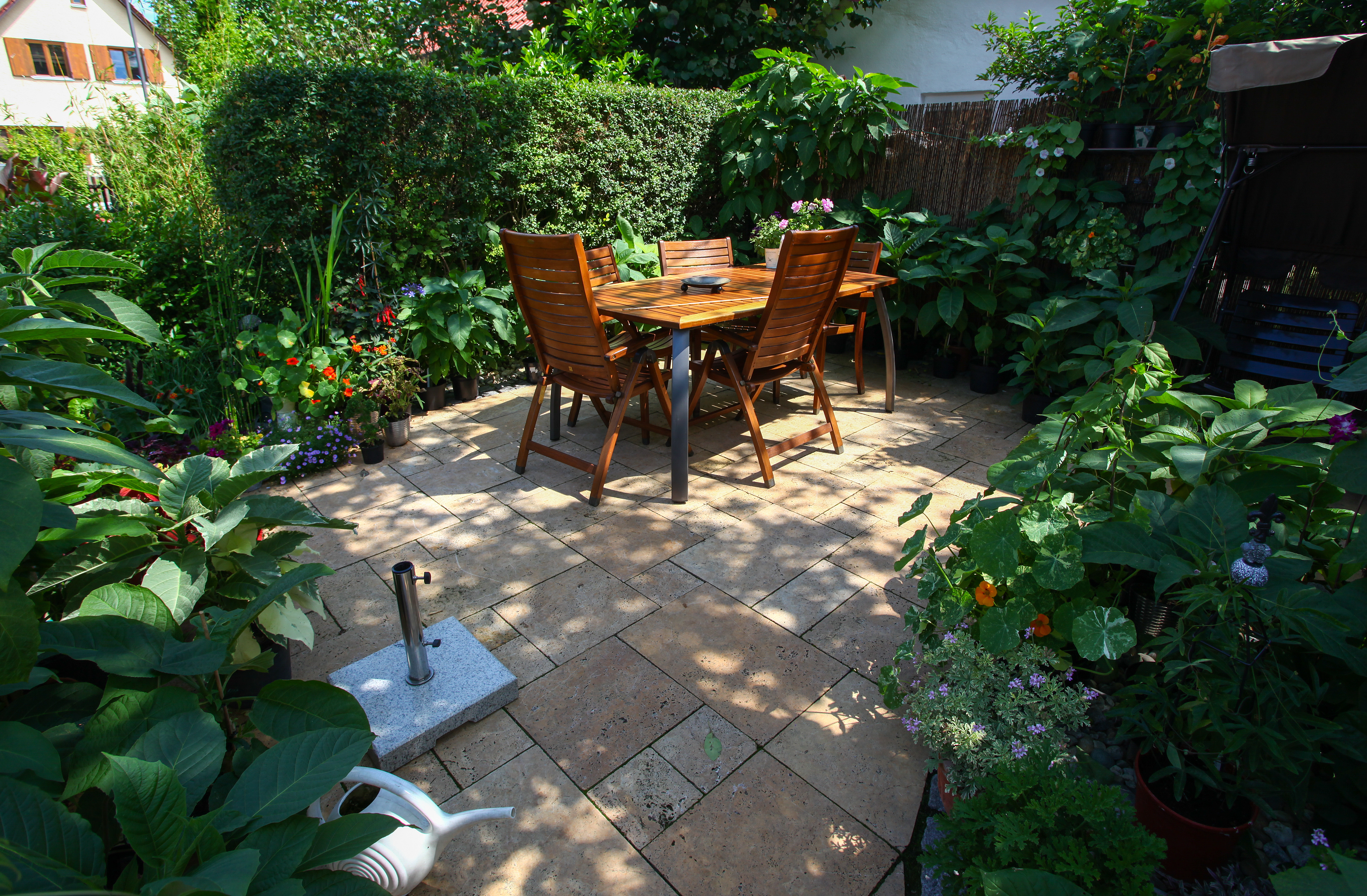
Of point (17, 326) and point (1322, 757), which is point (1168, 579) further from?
point (17, 326)

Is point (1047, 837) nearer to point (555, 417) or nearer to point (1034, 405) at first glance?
point (555, 417)

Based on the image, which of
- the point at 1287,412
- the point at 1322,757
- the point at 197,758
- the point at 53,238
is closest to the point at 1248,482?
the point at 1287,412

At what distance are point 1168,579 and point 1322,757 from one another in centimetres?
35

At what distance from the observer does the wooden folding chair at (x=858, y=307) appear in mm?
4078

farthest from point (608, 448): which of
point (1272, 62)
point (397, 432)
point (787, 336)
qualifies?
point (1272, 62)

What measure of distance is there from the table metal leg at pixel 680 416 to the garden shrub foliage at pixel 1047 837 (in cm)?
194

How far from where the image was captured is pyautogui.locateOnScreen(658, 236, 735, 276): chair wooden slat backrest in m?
4.25

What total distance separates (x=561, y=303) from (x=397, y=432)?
144cm

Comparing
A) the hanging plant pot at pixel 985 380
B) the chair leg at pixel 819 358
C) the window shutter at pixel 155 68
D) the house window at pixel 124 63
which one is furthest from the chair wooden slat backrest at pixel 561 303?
the house window at pixel 124 63

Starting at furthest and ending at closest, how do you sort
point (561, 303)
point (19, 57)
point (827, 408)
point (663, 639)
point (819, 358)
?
point (19, 57)
point (819, 358)
point (827, 408)
point (561, 303)
point (663, 639)

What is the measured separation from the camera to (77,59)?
19.6 meters

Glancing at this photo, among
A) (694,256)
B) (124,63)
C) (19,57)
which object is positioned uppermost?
→ (124,63)

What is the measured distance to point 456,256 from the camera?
459 centimetres

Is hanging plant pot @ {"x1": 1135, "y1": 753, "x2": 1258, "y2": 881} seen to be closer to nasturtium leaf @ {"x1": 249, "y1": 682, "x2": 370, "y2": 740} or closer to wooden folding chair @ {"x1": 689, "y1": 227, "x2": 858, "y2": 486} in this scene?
nasturtium leaf @ {"x1": 249, "y1": 682, "x2": 370, "y2": 740}
